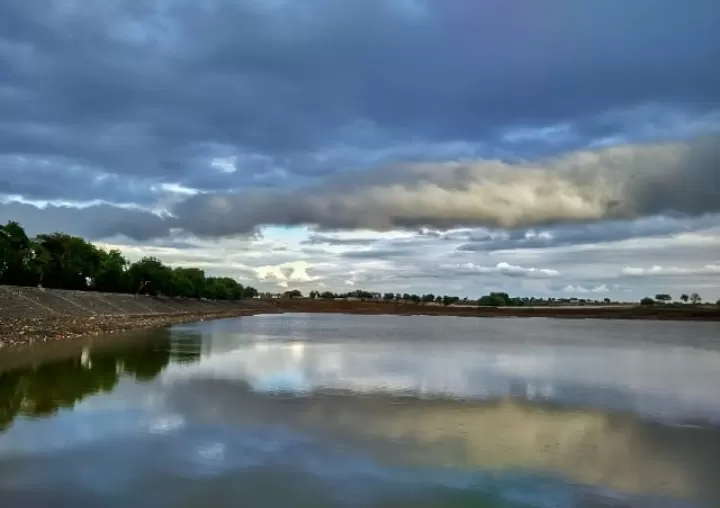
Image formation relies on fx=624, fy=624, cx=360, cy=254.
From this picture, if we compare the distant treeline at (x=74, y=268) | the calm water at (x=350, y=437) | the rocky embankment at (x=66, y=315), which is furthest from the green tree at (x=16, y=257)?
the calm water at (x=350, y=437)

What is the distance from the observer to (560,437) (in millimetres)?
15344

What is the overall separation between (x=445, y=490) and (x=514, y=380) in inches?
648

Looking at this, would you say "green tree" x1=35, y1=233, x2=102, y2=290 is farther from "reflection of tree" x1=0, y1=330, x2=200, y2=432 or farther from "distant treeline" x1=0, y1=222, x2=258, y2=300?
"reflection of tree" x1=0, y1=330, x2=200, y2=432

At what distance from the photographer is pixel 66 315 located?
51312 mm

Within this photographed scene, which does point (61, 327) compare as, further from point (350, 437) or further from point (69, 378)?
point (350, 437)

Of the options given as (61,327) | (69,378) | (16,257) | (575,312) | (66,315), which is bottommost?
(69,378)

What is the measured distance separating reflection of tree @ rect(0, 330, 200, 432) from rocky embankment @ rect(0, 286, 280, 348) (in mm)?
7828

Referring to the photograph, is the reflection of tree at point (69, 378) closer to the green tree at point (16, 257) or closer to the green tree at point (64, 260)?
the green tree at point (16, 257)

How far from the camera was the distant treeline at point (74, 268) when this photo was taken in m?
68.2

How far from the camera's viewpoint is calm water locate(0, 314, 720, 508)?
10.7m

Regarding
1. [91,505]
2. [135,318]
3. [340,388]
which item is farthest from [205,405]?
[135,318]

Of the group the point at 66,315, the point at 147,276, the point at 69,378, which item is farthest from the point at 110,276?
the point at 69,378

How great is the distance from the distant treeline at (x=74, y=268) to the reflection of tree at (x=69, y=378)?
127ft

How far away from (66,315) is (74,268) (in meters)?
34.9
